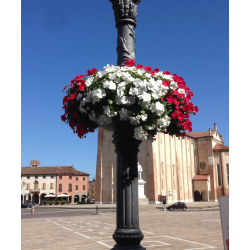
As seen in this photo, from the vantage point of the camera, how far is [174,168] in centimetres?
5916

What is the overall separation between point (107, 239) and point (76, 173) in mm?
76423

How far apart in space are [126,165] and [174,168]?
56460mm

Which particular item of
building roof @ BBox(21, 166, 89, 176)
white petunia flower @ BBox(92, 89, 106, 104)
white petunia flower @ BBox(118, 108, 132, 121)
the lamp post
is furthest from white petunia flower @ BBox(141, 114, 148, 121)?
building roof @ BBox(21, 166, 89, 176)

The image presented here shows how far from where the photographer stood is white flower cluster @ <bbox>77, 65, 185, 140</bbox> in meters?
3.75

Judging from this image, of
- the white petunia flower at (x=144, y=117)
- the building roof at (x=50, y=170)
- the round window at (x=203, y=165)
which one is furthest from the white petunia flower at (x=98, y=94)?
the building roof at (x=50, y=170)

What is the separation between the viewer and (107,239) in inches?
446

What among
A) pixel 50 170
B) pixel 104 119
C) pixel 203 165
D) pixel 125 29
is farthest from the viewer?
pixel 50 170

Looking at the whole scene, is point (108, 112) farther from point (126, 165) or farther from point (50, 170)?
point (50, 170)

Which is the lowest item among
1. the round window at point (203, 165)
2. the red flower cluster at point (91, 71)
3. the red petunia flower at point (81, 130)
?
the round window at point (203, 165)

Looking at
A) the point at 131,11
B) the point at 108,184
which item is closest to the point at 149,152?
the point at 108,184

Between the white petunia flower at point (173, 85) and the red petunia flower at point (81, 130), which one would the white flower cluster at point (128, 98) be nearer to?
the white petunia flower at point (173, 85)

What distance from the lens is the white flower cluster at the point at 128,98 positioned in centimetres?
375

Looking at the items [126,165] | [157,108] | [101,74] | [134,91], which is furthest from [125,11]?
[126,165]

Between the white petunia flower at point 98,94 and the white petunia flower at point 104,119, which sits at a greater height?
the white petunia flower at point 98,94
